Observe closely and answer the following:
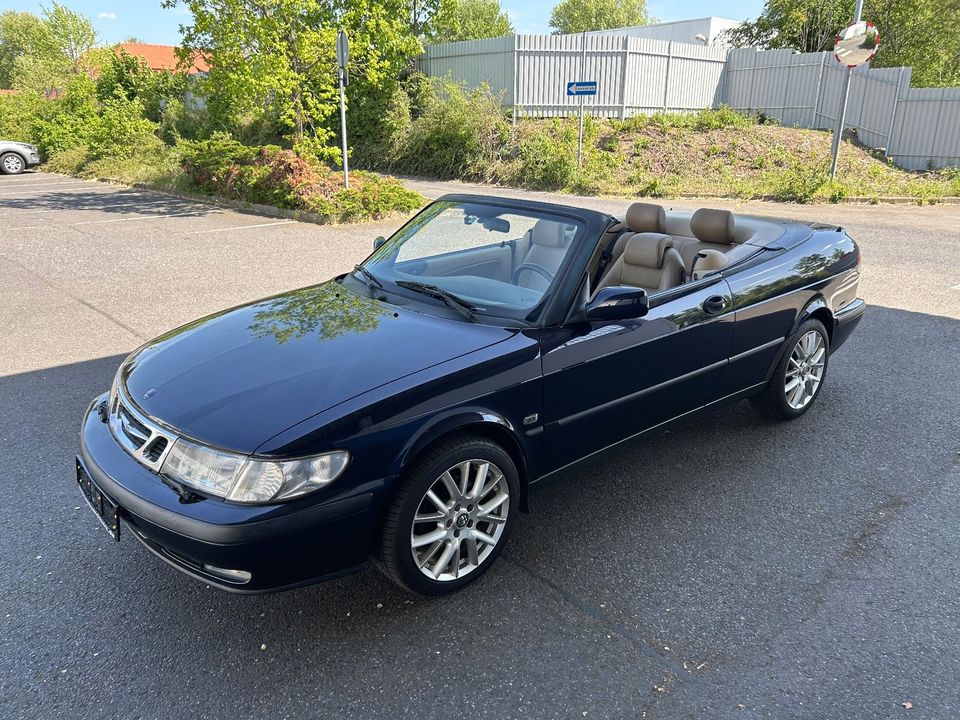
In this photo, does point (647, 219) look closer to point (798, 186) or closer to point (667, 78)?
point (798, 186)

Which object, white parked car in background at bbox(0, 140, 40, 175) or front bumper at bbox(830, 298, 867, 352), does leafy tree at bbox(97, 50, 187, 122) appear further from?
front bumper at bbox(830, 298, 867, 352)

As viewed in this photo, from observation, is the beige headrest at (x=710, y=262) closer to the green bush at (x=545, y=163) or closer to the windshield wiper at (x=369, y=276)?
the windshield wiper at (x=369, y=276)

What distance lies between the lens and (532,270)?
3.44m

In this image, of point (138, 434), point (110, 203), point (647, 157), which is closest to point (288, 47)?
point (110, 203)

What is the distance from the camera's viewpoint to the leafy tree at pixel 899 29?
27.1m

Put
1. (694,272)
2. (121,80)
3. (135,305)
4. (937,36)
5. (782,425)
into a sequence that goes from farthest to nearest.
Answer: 1. (121,80)
2. (937,36)
3. (135,305)
4. (782,425)
5. (694,272)

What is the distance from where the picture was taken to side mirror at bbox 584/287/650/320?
317 centimetres

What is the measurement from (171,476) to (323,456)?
57cm

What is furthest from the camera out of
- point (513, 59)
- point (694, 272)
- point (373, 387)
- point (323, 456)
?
point (513, 59)

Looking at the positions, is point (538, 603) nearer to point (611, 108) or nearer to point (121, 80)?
point (611, 108)

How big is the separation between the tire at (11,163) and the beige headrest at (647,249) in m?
26.1

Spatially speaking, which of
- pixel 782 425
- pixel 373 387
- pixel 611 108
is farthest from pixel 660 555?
pixel 611 108

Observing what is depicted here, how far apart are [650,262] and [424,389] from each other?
2.16m

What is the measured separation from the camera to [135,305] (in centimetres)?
741
